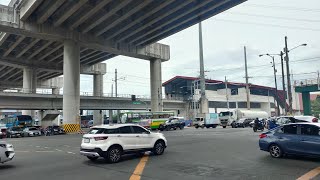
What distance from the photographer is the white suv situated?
12.9 metres

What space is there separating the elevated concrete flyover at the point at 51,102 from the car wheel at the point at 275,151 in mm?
48411

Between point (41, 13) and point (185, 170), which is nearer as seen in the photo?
point (185, 170)

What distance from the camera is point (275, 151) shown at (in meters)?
13.6

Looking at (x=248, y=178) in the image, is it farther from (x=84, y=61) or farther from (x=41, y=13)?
(x=84, y=61)

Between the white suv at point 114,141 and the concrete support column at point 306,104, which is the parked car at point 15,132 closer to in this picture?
the white suv at point 114,141

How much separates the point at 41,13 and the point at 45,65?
26.5 metres

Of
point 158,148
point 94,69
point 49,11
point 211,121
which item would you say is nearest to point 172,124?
point 211,121

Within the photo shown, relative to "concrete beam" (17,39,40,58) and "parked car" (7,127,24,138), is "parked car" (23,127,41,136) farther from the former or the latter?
"concrete beam" (17,39,40,58)

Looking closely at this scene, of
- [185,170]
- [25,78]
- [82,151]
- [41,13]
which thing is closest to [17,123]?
[25,78]

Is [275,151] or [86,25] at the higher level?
[86,25]

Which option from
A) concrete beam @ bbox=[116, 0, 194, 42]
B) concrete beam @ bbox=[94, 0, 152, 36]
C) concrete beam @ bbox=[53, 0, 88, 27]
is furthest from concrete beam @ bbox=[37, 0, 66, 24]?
concrete beam @ bbox=[116, 0, 194, 42]

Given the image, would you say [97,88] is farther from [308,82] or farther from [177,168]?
[177,168]

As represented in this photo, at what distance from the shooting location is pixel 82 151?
13.3 m

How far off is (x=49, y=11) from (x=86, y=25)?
6.66m
